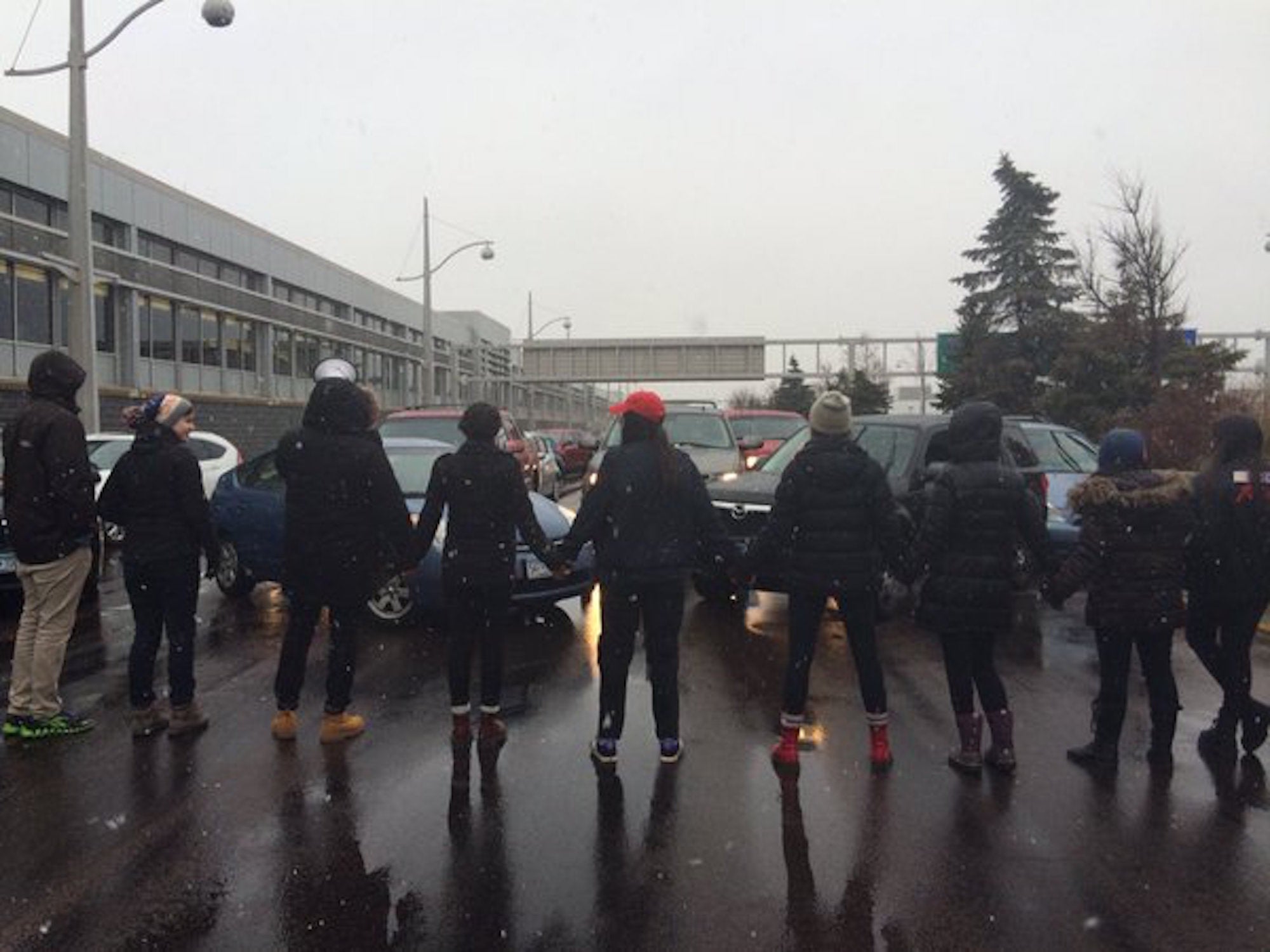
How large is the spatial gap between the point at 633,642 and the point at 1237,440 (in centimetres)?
322

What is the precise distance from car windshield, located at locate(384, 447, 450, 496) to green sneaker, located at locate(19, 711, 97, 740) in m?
3.20

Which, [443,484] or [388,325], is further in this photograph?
[388,325]

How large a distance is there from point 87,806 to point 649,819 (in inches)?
97.3

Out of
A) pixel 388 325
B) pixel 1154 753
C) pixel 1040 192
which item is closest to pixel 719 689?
pixel 1154 753

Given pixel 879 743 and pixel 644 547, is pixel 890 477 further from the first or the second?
pixel 644 547

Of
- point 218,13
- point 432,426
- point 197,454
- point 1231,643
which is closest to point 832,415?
point 1231,643

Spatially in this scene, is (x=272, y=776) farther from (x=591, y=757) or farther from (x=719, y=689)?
(x=719, y=689)

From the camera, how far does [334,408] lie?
495cm

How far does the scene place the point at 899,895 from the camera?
3.46 meters

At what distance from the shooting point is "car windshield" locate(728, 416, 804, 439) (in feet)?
60.3

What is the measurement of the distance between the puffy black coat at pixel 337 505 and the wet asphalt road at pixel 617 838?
34.8 inches

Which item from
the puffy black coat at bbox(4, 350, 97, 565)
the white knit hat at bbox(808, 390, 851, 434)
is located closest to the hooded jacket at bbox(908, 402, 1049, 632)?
the white knit hat at bbox(808, 390, 851, 434)

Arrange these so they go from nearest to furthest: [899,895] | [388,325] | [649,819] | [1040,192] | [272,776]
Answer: [899,895] < [649,819] < [272,776] < [1040,192] < [388,325]

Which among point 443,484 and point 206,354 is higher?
point 206,354
